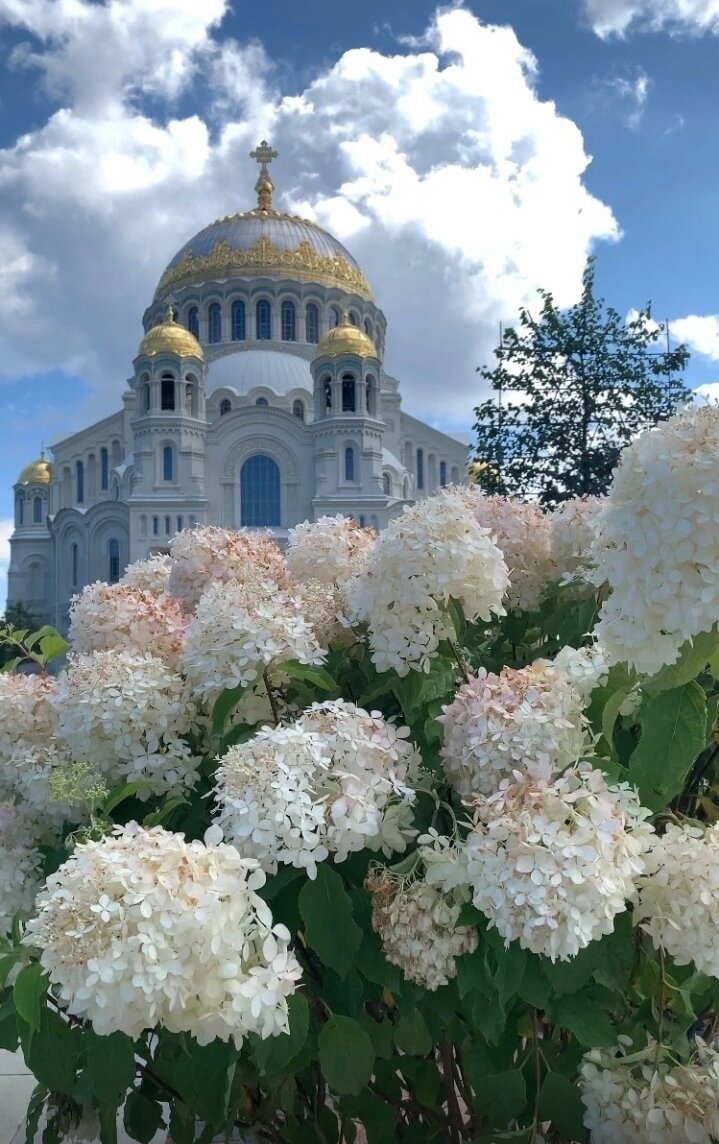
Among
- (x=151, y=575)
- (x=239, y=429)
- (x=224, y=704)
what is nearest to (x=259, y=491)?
(x=239, y=429)

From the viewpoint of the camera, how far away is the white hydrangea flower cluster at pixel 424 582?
174 centimetres

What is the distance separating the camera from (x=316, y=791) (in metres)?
1.46

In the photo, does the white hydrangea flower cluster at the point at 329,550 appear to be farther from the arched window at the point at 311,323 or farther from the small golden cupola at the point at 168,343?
the arched window at the point at 311,323

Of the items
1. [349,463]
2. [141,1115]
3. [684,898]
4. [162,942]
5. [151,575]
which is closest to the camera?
[162,942]

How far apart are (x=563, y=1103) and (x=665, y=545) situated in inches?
39.7

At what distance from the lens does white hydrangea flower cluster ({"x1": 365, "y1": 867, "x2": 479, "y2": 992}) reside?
1.42m

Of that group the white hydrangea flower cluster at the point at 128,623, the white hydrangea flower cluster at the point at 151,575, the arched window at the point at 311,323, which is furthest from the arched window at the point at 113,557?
the white hydrangea flower cluster at the point at 128,623

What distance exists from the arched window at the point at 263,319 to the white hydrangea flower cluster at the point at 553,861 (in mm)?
44453

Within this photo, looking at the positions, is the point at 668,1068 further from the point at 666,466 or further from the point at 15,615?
the point at 15,615

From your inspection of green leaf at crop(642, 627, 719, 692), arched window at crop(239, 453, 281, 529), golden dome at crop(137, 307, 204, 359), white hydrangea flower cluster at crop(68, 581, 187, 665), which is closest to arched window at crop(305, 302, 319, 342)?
golden dome at crop(137, 307, 204, 359)

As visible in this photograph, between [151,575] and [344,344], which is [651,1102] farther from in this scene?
[344,344]

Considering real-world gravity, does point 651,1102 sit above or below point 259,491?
below

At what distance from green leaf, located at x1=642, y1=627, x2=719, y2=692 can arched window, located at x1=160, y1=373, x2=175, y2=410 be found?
37.9 m

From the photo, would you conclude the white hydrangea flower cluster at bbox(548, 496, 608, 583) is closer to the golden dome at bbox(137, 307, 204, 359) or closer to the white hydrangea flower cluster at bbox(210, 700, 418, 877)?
the white hydrangea flower cluster at bbox(210, 700, 418, 877)
